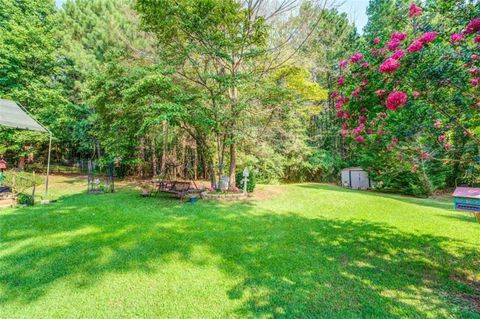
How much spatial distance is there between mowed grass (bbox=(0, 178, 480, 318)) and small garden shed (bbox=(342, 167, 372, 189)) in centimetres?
838

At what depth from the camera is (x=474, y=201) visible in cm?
324

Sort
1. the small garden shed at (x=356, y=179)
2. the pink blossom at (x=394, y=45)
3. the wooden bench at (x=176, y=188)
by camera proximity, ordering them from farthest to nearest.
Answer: the small garden shed at (x=356, y=179) → the wooden bench at (x=176, y=188) → the pink blossom at (x=394, y=45)

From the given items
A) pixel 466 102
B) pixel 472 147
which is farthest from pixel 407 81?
pixel 472 147

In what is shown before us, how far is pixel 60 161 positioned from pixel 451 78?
80.0 feet

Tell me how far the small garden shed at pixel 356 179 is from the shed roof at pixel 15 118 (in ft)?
49.1

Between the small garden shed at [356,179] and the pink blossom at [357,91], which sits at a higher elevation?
the pink blossom at [357,91]

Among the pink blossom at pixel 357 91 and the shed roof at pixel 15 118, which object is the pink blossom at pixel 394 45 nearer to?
the pink blossom at pixel 357 91

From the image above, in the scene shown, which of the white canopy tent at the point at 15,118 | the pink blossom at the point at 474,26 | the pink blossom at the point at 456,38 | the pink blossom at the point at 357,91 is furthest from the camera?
the white canopy tent at the point at 15,118

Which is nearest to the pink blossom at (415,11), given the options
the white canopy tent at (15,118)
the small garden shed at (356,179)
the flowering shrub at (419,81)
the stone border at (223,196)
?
the flowering shrub at (419,81)

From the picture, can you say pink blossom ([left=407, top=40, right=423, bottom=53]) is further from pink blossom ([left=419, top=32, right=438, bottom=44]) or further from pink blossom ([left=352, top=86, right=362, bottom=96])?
pink blossom ([left=352, top=86, right=362, bottom=96])

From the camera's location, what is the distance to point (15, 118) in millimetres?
6773

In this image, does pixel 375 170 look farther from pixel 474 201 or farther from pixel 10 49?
pixel 10 49

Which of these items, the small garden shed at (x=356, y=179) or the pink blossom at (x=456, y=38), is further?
the small garden shed at (x=356, y=179)

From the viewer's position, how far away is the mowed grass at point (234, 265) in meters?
2.56
